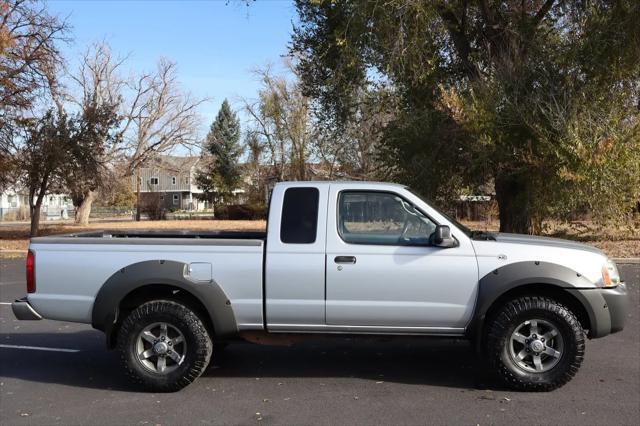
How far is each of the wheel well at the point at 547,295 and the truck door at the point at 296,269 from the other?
1.56m

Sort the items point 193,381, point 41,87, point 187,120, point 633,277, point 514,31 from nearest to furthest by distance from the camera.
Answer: point 193,381 < point 633,277 < point 514,31 < point 41,87 < point 187,120

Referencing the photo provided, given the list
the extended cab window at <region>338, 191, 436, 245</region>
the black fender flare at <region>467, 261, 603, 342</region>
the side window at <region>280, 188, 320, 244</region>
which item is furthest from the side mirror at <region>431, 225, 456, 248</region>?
the side window at <region>280, 188, 320, 244</region>

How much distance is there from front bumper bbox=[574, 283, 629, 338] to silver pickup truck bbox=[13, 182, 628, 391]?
1 cm

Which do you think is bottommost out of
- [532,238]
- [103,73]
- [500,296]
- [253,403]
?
[253,403]

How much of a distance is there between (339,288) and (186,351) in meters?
1.50

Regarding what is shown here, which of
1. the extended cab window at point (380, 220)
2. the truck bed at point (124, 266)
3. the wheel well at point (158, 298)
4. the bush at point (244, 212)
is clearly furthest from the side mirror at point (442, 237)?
the bush at point (244, 212)

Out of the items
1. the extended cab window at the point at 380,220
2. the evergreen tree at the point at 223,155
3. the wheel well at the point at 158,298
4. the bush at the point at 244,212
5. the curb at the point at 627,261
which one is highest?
the evergreen tree at the point at 223,155

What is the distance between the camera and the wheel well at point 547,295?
17.3 ft

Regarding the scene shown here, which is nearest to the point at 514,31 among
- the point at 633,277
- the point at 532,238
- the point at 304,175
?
the point at 633,277

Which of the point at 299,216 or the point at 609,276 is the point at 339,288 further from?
the point at 609,276

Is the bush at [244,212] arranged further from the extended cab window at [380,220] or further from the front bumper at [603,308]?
the front bumper at [603,308]

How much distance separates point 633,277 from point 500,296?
9.34m

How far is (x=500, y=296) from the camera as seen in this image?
5250 mm

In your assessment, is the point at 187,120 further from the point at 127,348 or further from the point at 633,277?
the point at 127,348
